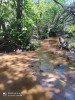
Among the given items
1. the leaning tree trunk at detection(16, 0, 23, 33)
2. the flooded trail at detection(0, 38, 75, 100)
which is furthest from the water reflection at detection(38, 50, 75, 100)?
the leaning tree trunk at detection(16, 0, 23, 33)

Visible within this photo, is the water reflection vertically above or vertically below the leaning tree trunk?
below

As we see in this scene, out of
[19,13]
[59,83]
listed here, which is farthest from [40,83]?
[19,13]

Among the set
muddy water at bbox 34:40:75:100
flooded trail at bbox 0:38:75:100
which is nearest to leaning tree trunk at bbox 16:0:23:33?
flooded trail at bbox 0:38:75:100

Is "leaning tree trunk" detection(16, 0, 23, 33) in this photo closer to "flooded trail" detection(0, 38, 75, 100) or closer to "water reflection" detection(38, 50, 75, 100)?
"flooded trail" detection(0, 38, 75, 100)

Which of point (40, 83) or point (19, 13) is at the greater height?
point (19, 13)

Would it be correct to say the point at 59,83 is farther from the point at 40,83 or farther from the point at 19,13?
the point at 19,13

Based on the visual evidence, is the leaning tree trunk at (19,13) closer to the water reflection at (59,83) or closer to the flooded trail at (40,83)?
the flooded trail at (40,83)

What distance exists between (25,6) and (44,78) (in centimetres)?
610

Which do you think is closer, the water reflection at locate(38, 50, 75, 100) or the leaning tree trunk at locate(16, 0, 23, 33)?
the water reflection at locate(38, 50, 75, 100)

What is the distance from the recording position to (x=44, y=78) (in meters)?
3.56

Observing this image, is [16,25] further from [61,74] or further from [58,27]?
[58,27]

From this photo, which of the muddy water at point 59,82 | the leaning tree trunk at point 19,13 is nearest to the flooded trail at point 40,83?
the muddy water at point 59,82

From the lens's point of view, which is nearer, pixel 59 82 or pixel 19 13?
pixel 59 82

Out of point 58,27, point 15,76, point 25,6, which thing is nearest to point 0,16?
point 25,6
